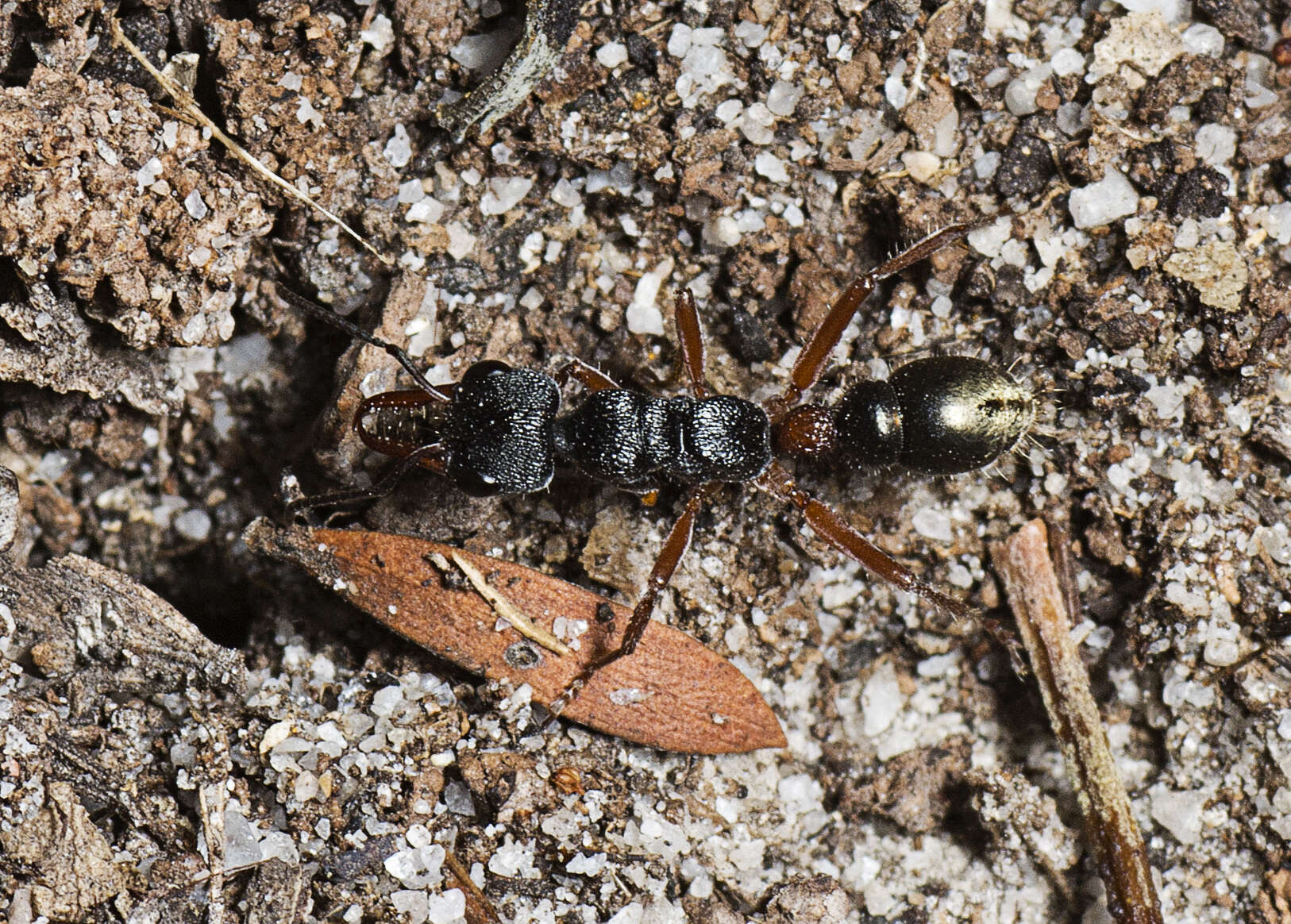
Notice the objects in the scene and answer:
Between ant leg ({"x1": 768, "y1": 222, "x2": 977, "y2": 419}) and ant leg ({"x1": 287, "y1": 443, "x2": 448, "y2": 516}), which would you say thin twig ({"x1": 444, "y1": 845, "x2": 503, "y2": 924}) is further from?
ant leg ({"x1": 768, "y1": 222, "x2": 977, "y2": 419})

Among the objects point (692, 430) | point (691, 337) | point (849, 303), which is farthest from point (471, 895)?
point (849, 303)

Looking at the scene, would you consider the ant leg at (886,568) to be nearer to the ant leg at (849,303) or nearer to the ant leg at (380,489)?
the ant leg at (849,303)

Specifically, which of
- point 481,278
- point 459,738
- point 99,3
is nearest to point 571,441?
point 481,278

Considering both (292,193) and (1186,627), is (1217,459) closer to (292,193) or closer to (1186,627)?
(1186,627)

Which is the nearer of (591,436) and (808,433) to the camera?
(591,436)

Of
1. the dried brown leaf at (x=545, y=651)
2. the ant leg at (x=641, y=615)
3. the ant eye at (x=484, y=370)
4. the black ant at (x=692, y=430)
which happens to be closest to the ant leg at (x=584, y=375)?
the black ant at (x=692, y=430)

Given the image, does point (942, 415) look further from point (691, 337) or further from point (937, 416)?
point (691, 337)

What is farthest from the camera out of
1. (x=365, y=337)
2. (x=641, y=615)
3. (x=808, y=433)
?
(x=808, y=433)
